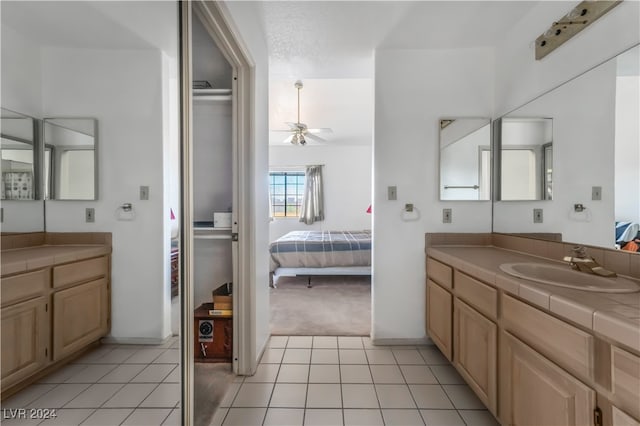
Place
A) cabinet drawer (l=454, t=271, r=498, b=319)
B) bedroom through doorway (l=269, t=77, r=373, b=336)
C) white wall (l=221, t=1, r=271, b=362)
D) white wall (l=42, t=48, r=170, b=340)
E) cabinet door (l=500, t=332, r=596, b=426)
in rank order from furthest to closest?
bedroom through doorway (l=269, t=77, r=373, b=336), white wall (l=221, t=1, r=271, b=362), cabinet drawer (l=454, t=271, r=498, b=319), cabinet door (l=500, t=332, r=596, b=426), white wall (l=42, t=48, r=170, b=340)

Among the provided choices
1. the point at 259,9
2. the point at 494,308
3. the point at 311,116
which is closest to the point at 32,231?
the point at 494,308

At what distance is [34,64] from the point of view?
1.64 feet

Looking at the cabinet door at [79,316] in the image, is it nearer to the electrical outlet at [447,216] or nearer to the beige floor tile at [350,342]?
the beige floor tile at [350,342]

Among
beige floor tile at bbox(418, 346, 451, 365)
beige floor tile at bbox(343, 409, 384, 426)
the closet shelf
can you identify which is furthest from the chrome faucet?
the closet shelf

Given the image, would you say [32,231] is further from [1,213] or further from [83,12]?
[83,12]

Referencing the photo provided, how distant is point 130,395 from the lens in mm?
797

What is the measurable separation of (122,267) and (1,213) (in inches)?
12.9

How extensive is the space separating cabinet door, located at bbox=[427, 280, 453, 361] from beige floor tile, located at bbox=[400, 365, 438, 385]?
0.17 metres

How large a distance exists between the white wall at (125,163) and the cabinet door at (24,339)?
147 mm

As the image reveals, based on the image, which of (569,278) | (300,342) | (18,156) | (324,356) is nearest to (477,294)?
(569,278)

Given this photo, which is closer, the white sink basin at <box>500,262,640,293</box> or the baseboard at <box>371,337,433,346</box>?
the white sink basin at <box>500,262,640,293</box>

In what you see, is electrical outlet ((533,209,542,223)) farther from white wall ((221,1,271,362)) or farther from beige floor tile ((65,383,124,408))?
beige floor tile ((65,383,124,408))

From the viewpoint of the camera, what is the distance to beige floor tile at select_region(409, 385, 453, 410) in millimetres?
1674

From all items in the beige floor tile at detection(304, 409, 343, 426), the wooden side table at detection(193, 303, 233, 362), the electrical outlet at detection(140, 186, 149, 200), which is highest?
the electrical outlet at detection(140, 186, 149, 200)
